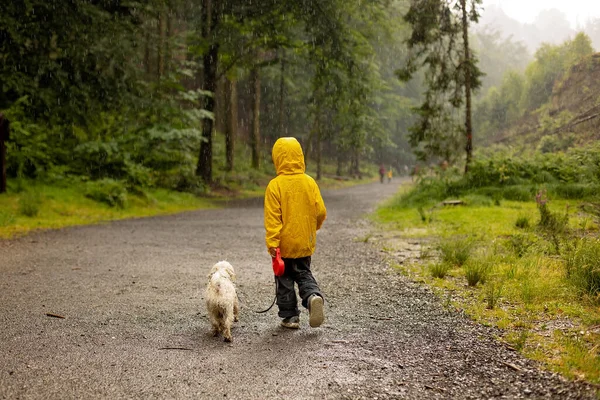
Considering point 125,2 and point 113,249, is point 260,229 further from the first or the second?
point 125,2

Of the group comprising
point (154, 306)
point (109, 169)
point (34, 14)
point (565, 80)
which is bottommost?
point (154, 306)

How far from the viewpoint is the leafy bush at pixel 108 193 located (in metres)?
14.4

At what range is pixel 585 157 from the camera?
10.5 meters

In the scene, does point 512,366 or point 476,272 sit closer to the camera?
point 512,366

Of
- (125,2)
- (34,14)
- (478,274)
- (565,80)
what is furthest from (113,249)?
(565,80)

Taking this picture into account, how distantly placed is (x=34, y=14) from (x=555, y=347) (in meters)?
15.0

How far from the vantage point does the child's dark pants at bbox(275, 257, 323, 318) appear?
4.73 meters

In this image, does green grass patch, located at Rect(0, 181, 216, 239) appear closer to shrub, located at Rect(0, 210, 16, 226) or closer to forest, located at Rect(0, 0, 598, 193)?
shrub, located at Rect(0, 210, 16, 226)

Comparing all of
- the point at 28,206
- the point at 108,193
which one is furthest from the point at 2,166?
the point at 108,193

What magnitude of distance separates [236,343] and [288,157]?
1795 mm

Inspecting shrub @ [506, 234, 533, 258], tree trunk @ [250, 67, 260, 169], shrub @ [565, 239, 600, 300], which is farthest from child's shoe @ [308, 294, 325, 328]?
tree trunk @ [250, 67, 260, 169]

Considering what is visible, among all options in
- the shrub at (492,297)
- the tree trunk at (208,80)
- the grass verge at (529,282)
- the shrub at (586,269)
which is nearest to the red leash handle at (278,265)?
the grass verge at (529,282)

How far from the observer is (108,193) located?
14.5 meters

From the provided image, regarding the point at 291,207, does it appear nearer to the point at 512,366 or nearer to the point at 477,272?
→ the point at 512,366
